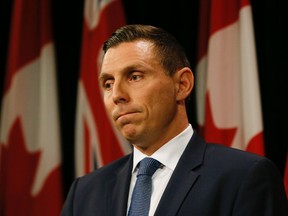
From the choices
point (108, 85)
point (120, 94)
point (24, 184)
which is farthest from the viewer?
point (24, 184)

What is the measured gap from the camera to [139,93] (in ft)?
5.33

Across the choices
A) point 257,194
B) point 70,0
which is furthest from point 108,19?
point 257,194

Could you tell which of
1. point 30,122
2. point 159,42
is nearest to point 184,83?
point 159,42

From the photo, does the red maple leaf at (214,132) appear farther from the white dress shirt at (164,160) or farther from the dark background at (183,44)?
the white dress shirt at (164,160)

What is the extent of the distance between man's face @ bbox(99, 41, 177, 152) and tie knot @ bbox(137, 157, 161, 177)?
0.19 ft

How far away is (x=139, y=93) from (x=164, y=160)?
225mm

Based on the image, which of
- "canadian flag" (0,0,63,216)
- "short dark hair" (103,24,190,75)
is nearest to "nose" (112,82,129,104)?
"short dark hair" (103,24,190,75)

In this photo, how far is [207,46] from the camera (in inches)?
101

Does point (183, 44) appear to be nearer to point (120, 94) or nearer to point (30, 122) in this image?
point (30, 122)

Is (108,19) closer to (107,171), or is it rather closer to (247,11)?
(247,11)

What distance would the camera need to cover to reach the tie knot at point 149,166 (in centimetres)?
166

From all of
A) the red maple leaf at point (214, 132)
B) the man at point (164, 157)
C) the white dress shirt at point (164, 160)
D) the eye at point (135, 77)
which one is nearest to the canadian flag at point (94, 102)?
the red maple leaf at point (214, 132)

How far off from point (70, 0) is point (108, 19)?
358 mm

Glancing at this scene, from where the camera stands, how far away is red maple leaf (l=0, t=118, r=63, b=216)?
2.72 meters
